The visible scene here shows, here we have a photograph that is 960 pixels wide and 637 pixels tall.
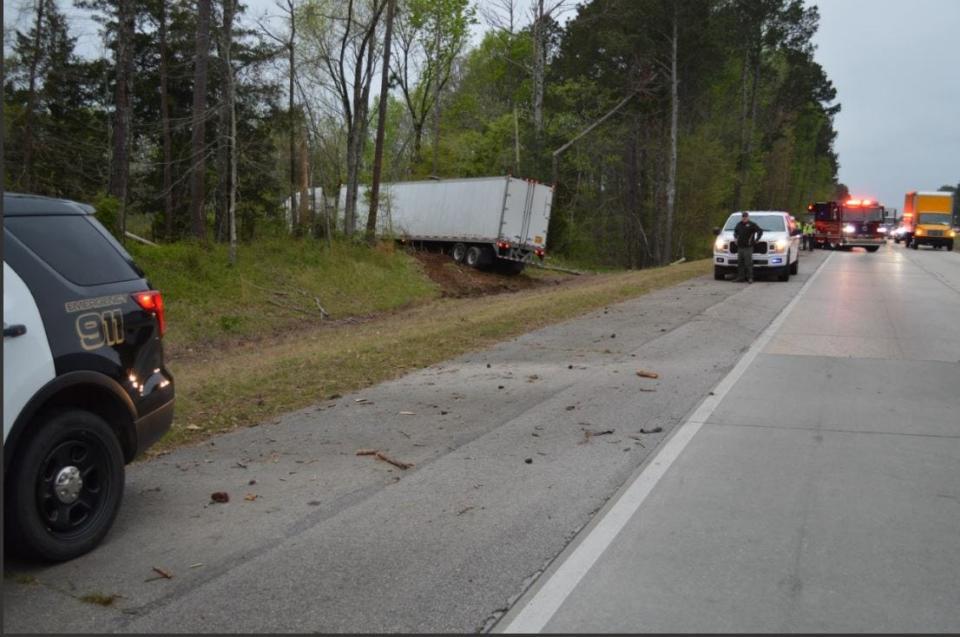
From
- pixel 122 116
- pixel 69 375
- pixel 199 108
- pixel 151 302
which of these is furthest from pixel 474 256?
pixel 69 375

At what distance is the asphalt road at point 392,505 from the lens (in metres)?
3.91

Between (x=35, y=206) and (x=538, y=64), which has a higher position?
(x=538, y=64)

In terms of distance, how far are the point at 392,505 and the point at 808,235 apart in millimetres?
42705

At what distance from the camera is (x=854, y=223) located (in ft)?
147

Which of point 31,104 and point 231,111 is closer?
point 231,111

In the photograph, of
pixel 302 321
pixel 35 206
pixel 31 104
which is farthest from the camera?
pixel 31 104

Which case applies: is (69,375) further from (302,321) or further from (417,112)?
(417,112)

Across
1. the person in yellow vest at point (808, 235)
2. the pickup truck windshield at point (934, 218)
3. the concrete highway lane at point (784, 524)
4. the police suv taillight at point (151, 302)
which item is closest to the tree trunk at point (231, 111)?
the concrete highway lane at point (784, 524)

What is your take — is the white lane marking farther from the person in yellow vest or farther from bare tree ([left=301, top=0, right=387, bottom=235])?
the person in yellow vest

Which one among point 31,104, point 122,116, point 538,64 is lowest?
point 122,116

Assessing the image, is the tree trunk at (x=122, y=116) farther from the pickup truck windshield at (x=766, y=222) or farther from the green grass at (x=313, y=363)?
the pickup truck windshield at (x=766, y=222)

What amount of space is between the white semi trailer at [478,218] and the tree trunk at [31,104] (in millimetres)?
12215

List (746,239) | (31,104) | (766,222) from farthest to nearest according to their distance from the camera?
1. (31,104)
2. (766,222)
3. (746,239)

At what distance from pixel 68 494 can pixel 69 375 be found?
65 centimetres
